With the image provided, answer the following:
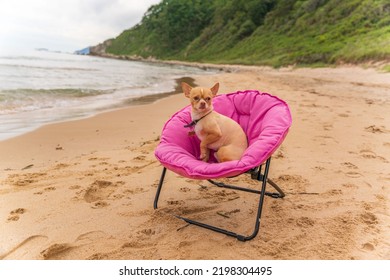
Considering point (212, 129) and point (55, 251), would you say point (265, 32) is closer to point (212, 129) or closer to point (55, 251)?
point (212, 129)

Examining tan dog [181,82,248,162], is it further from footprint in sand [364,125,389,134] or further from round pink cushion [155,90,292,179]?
footprint in sand [364,125,389,134]

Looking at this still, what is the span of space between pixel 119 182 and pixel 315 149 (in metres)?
2.36

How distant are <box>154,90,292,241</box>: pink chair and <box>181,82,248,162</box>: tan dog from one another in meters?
0.12

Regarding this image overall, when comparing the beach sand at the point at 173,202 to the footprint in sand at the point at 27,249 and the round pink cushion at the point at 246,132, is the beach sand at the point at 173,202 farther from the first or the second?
the round pink cushion at the point at 246,132

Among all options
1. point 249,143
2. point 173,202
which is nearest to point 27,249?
point 173,202

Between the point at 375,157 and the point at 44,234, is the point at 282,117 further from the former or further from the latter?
the point at 44,234

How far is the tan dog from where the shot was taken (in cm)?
276

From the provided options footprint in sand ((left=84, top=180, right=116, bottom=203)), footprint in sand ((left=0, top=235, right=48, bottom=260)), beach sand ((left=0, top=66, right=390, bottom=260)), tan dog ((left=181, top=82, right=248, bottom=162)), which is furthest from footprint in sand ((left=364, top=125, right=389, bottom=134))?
footprint in sand ((left=0, top=235, right=48, bottom=260))

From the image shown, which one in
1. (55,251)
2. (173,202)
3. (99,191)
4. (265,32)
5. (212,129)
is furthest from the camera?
(265,32)

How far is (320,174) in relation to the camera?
3.40 metres

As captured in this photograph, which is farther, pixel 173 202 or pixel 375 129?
pixel 375 129

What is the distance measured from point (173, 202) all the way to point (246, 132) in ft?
3.06

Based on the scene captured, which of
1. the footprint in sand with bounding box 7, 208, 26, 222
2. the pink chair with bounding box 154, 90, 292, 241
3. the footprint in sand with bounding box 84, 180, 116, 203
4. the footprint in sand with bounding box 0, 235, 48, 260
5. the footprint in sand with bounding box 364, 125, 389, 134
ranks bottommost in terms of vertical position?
the footprint in sand with bounding box 84, 180, 116, 203

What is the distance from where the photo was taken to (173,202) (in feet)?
9.78
